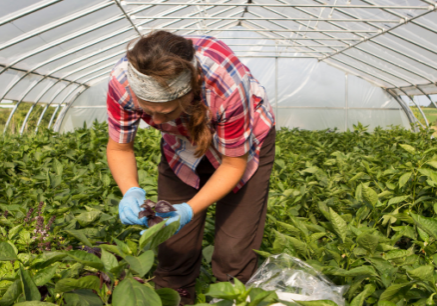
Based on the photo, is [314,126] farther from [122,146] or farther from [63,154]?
[122,146]

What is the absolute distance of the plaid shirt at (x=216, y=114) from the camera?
1.60 metres

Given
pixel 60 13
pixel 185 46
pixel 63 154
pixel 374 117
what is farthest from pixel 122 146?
pixel 374 117

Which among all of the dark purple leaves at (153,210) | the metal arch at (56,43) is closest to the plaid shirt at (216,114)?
the dark purple leaves at (153,210)

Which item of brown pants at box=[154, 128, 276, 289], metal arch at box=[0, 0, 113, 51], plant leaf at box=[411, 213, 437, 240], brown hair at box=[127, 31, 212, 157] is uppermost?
metal arch at box=[0, 0, 113, 51]

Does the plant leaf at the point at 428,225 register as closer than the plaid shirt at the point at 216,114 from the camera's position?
Yes

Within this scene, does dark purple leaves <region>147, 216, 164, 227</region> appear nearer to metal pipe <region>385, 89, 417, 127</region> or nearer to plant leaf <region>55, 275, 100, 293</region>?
plant leaf <region>55, 275, 100, 293</region>

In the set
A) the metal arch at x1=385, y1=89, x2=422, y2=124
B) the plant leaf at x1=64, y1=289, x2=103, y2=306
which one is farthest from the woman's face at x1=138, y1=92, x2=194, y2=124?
the metal arch at x1=385, y1=89, x2=422, y2=124

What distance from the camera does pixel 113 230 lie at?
80.4 inches

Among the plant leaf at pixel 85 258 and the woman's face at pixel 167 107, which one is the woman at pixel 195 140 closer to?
the woman's face at pixel 167 107

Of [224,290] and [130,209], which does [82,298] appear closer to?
[224,290]

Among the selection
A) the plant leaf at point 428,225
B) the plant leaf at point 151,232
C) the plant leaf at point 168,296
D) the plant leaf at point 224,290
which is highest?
the plant leaf at point 151,232

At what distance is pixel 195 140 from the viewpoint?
175 centimetres

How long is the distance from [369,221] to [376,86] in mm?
16544

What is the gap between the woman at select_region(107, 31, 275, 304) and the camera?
1.46 m
